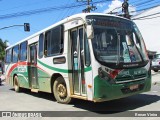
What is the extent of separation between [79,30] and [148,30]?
129 ft

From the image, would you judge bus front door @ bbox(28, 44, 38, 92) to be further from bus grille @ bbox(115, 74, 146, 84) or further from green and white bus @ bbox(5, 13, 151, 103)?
bus grille @ bbox(115, 74, 146, 84)

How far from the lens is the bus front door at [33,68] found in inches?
532

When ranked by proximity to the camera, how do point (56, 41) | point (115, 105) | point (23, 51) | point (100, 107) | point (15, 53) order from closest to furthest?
1. point (100, 107)
2. point (115, 105)
3. point (56, 41)
4. point (23, 51)
5. point (15, 53)

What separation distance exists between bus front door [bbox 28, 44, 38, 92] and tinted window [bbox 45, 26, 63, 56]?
175 centimetres

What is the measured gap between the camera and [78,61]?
382 inches

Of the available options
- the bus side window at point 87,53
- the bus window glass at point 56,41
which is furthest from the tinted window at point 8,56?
the bus side window at point 87,53

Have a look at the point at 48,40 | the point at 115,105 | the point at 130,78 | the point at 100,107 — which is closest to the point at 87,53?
the point at 130,78

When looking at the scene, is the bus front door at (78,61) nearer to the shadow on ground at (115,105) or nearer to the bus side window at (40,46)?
the shadow on ground at (115,105)

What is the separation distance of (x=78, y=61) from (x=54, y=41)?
6.54 feet

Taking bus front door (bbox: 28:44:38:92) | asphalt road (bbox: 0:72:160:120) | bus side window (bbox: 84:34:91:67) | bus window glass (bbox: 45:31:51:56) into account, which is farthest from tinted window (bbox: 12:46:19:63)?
bus side window (bbox: 84:34:91:67)

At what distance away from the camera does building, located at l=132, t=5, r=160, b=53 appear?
45.8m

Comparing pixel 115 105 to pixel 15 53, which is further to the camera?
pixel 15 53

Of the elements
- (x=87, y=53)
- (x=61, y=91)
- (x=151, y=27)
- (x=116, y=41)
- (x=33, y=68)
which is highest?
(x=151, y=27)

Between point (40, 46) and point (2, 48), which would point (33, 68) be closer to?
point (40, 46)
